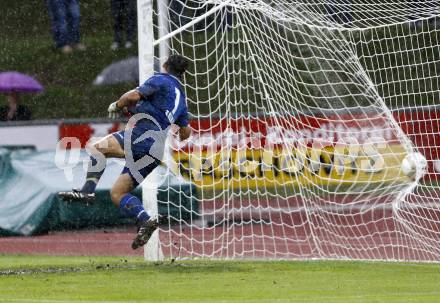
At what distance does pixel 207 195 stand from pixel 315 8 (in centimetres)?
537

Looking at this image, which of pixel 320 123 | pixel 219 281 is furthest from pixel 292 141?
pixel 219 281

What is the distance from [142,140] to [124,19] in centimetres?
1439

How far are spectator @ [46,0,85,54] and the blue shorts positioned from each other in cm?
1331

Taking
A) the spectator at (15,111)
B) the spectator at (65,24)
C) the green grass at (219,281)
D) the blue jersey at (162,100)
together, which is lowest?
the green grass at (219,281)

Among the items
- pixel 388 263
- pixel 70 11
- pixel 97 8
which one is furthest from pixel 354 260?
pixel 97 8

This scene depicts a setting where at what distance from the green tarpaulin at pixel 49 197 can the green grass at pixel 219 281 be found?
4157 mm

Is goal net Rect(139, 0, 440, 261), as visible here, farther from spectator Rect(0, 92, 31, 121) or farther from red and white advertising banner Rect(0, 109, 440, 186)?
spectator Rect(0, 92, 31, 121)

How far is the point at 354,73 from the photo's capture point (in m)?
14.6

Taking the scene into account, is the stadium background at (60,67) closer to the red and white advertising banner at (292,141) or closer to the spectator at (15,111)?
the red and white advertising banner at (292,141)

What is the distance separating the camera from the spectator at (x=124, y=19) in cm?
2522

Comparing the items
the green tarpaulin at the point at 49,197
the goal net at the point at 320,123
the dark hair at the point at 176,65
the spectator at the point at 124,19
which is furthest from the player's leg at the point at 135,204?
the spectator at the point at 124,19

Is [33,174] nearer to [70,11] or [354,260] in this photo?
[354,260]

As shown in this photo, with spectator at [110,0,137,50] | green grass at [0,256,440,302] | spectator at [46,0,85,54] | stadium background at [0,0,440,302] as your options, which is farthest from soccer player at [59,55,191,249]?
spectator at [110,0,137,50]

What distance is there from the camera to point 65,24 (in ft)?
86.3
